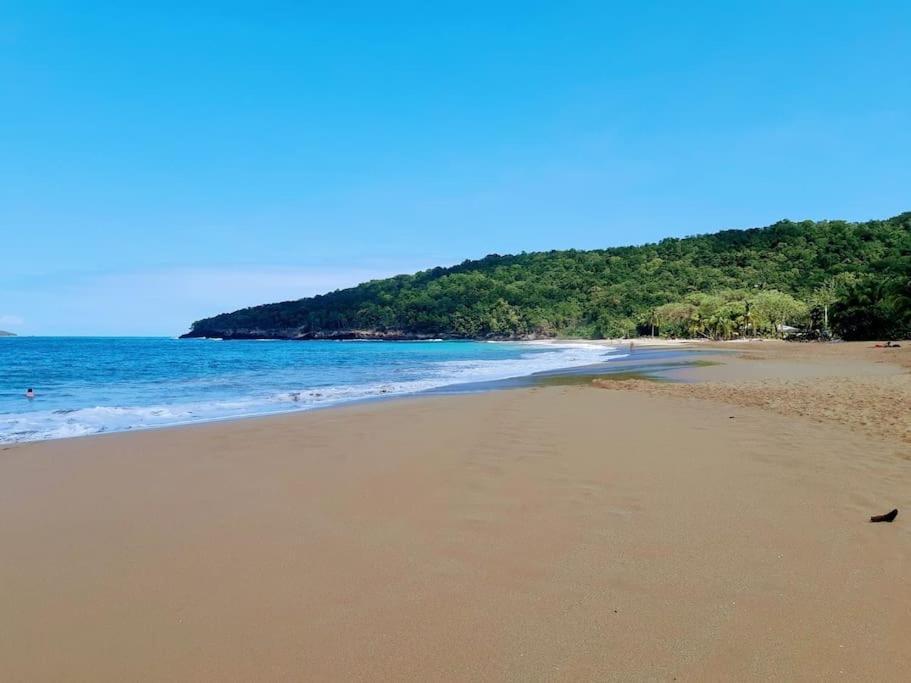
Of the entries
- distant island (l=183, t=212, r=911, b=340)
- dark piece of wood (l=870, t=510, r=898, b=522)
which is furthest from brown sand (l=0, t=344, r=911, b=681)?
distant island (l=183, t=212, r=911, b=340)

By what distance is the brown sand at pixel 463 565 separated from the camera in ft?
8.62

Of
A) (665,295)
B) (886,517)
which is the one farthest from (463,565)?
(665,295)

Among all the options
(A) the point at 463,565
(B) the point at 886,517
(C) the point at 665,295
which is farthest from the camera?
(C) the point at 665,295

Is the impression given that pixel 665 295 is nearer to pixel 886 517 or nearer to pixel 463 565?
pixel 886 517

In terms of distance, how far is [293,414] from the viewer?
1177cm

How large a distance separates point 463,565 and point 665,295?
129m

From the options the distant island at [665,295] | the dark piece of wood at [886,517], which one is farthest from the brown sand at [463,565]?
the distant island at [665,295]

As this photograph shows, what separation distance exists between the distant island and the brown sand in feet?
189

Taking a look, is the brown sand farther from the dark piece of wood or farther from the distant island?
the distant island

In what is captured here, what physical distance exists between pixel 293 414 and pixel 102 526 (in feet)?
23.6

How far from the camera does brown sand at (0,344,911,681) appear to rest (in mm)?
2627

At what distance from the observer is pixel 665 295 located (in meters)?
123

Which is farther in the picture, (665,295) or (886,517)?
(665,295)

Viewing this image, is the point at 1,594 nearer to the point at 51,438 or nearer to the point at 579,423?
the point at 51,438
